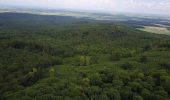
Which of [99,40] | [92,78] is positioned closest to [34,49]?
[99,40]

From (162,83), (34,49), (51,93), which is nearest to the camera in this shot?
(51,93)

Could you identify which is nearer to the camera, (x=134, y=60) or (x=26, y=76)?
(x=26, y=76)

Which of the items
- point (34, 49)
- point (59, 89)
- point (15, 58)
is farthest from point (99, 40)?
point (59, 89)

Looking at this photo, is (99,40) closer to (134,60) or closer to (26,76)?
(134,60)

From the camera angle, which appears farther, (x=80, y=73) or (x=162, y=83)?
(x=80, y=73)

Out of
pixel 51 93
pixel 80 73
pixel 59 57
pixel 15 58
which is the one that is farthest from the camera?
pixel 59 57

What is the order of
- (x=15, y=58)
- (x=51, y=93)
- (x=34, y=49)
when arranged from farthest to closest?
(x=34, y=49) → (x=15, y=58) → (x=51, y=93)

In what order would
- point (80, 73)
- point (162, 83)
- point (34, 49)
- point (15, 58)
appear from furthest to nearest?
point (34, 49) < point (15, 58) < point (80, 73) < point (162, 83)

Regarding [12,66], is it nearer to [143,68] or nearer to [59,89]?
[59,89]
